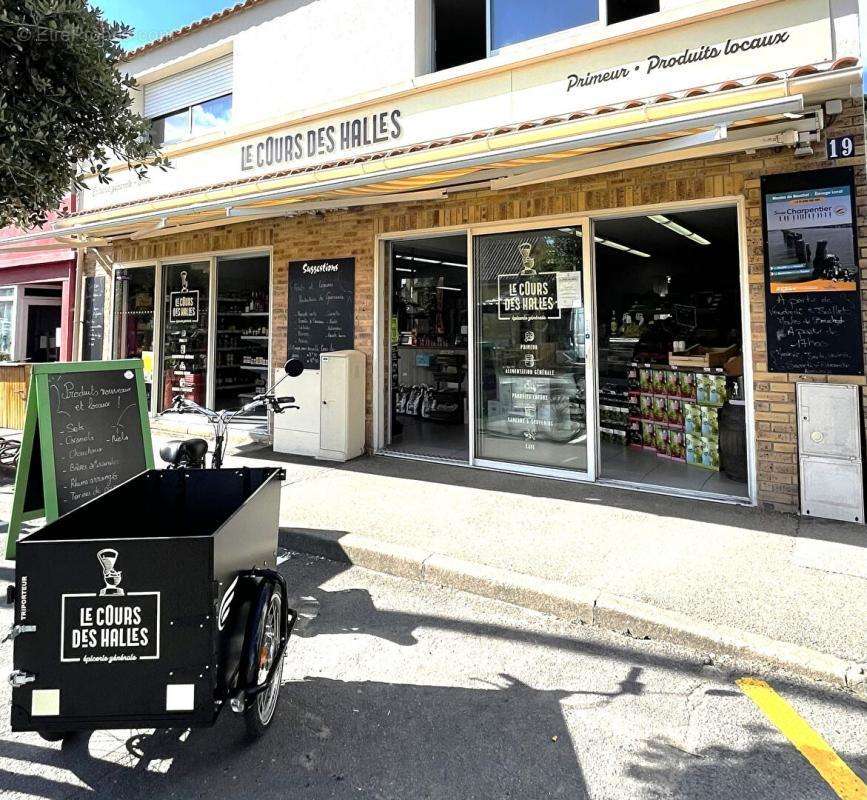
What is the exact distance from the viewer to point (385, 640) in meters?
3.48

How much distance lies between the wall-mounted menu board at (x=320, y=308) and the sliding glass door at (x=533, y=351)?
189 centimetres

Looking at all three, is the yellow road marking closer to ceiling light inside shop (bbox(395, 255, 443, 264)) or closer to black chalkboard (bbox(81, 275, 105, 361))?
ceiling light inside shop (bbox(395, 255, 443, 264))

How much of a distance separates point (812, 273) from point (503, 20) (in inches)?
182

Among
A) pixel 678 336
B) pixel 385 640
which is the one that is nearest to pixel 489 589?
pixel 385 640

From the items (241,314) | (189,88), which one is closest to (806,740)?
(241,314)

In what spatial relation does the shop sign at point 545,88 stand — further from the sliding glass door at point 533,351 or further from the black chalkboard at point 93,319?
the black chalkboard at point 93,319

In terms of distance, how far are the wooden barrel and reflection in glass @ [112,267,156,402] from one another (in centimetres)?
172

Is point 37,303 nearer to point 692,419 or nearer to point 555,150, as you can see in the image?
point 555,150

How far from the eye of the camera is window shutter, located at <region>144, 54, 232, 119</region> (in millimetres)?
9694

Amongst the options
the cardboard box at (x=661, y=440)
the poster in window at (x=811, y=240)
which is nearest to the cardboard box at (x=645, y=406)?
the cardboard box at (x=661, y=440)

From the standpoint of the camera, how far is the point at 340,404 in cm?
764

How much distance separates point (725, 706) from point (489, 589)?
1.58 m

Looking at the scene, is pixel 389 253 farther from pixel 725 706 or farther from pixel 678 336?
pixel 725 706

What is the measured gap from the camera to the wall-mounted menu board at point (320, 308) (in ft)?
26.8
